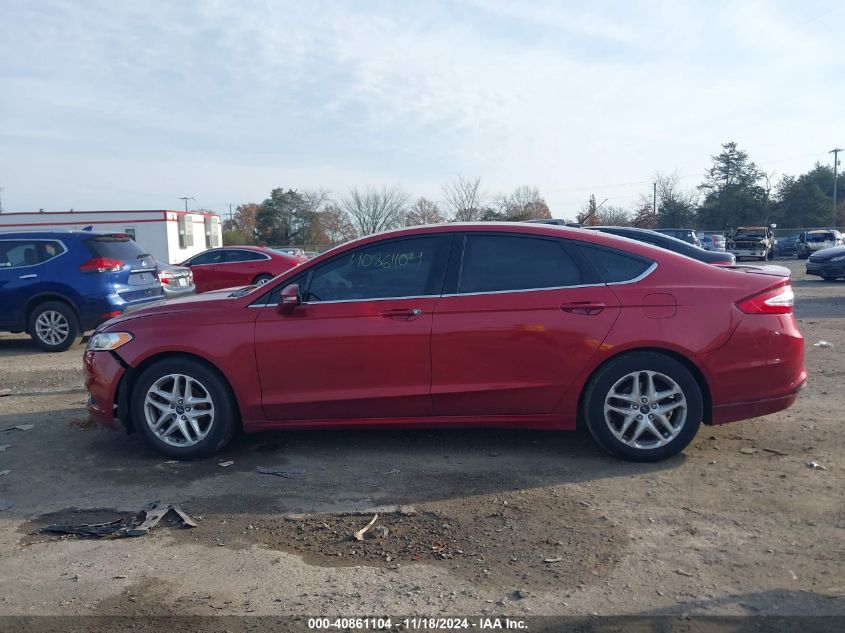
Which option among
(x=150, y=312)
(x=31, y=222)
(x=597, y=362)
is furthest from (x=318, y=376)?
(x=31, y=222)

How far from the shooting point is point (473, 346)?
16.7 ft

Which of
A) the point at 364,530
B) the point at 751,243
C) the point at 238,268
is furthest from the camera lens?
the point at 751,243

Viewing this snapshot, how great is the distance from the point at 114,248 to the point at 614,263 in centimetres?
828

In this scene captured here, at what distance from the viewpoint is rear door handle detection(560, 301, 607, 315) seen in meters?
5.02

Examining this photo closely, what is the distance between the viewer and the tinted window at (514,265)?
17.0 ft

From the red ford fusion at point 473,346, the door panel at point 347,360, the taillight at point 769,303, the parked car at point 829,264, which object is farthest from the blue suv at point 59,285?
the parked car at point 829,264

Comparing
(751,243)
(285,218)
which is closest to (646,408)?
(751,243)

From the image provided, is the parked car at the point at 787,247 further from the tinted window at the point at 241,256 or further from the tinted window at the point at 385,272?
the tinted window at the point at 385,272

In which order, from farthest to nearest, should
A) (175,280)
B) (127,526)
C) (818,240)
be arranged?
(818,240)
(175,280)
(127,526)

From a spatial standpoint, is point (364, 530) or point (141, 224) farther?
point (141, 224)

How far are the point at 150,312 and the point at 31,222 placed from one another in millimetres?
35216

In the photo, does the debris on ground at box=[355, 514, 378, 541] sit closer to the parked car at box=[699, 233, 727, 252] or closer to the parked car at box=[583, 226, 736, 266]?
the parked car at box=[583, 226, 736, 266]

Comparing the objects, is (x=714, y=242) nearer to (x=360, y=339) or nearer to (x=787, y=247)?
(x=787, y=247)

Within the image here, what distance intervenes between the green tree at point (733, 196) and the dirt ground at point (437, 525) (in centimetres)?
5905
